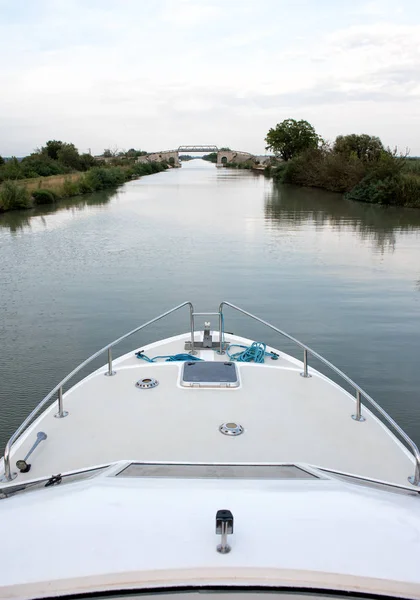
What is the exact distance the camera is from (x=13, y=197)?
23219 millimetres

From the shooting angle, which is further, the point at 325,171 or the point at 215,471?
the point at 325,171

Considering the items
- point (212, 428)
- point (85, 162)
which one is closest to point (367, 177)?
point (212, 428)

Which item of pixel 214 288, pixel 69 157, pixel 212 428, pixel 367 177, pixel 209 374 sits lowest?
pixel 214 288

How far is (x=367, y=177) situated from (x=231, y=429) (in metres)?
27.6

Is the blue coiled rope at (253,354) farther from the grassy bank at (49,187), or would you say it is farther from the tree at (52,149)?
the tree at (52,149)

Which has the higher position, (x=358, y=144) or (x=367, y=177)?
(x=358, y=144)

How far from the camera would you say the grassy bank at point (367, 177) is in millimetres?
24978

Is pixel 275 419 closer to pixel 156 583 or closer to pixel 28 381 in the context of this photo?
pixel 156 583

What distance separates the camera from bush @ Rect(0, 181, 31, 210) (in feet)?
75.2

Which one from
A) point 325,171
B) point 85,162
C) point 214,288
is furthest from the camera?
Result: point 85,162

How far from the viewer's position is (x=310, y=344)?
7281mm

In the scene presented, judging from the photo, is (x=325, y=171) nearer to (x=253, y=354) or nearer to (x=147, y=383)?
(x=253, y=354)

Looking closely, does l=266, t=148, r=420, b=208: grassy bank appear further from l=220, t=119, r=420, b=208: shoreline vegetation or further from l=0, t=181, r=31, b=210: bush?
l=0, t=181, r=31, b=210: bush

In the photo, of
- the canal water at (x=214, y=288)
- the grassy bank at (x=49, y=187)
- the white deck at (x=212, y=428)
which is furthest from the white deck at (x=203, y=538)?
the grassy bank at (x=49, y=187)
